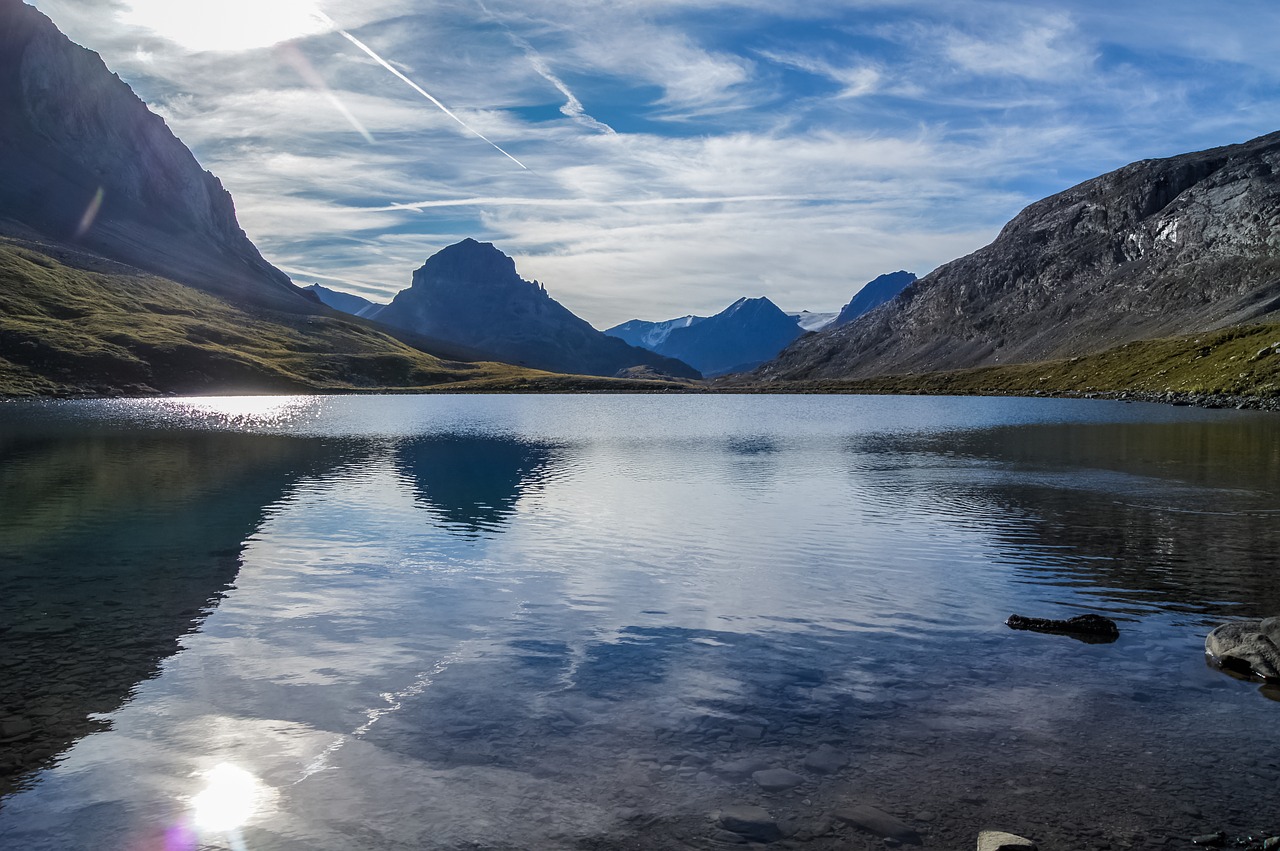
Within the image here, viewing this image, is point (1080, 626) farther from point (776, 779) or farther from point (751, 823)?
point (751, 823)

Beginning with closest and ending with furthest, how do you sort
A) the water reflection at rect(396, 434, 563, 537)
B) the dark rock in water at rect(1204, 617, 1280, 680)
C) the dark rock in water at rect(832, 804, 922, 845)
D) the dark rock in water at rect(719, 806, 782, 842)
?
the dark rock in water at rect(832, 804, 922, 845) < the dark rock in water at rect(719, 806, 782, 842) < the dark rock in water at rect(1204, 617, 1280, 680) < the water reflection at rect(396, 434, 563, 537)

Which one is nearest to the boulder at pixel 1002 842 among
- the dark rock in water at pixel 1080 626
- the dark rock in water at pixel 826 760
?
the dark rock in water at pixel 826 760

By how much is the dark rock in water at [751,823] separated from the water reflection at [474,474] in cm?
2918

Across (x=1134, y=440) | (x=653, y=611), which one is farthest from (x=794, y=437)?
(x=653, y=611)

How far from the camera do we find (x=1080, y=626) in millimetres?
24391

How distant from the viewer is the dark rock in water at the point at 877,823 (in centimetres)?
1320

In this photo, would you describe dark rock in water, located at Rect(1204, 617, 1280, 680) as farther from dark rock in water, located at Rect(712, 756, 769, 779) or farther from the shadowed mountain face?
the shadowed mountain face

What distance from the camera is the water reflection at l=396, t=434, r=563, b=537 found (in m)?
47.5

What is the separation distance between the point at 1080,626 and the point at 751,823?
602 inches

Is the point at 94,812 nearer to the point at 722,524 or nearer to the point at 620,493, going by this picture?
the point at 722,524

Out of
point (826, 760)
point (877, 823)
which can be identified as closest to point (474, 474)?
point (826, 760)

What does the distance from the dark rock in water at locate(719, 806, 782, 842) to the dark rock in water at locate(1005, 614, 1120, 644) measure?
46.4 feet

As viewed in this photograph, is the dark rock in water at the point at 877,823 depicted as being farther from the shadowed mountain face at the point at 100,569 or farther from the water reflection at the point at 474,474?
the water reflection at the point at 474,474

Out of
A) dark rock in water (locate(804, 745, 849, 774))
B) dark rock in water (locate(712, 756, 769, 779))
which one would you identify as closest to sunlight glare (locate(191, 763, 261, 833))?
dark rock in water (locate(712, 756, 769, 779))
